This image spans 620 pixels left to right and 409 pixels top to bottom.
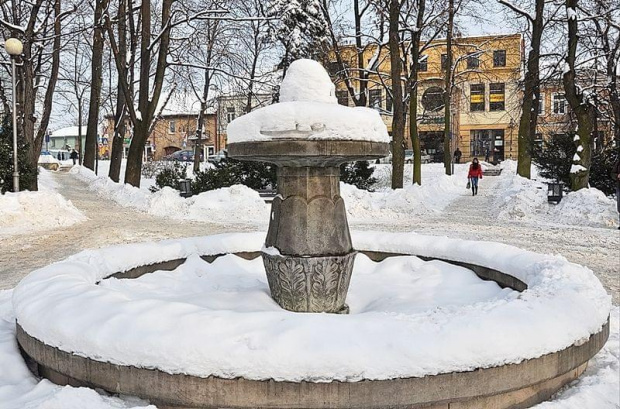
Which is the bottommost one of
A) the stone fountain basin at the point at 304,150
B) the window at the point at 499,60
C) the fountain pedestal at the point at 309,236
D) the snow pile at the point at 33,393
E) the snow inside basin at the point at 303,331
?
the snow pile at the point at 33,393

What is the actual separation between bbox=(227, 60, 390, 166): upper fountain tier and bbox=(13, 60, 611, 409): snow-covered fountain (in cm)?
1

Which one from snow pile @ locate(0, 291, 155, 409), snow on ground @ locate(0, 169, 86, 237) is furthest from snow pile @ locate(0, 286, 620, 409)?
snow on ground @ locate(0, 169, 86, 237)

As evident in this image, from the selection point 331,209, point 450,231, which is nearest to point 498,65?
point 450,231

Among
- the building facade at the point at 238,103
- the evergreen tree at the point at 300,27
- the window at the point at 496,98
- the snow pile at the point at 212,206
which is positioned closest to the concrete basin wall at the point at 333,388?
the snow pile at the point at 212,206

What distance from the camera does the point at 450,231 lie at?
13055 millimetres

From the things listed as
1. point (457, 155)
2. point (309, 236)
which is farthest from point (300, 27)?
point (457, 155)

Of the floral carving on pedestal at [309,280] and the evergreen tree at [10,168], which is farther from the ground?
the evergreen tree at [10,168]

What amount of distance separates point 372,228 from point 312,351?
35.8ft

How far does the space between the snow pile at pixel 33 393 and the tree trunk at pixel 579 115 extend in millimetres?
15981

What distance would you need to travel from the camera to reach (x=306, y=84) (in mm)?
4785

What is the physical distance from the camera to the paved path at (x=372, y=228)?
30.6 ft

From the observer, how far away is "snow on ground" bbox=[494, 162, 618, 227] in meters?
14.3

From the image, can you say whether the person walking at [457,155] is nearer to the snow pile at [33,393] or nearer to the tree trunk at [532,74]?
the tree trunk at [532,74]

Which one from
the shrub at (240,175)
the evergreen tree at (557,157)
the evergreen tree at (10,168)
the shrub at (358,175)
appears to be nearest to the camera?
the evergreen tree at (10,168)
